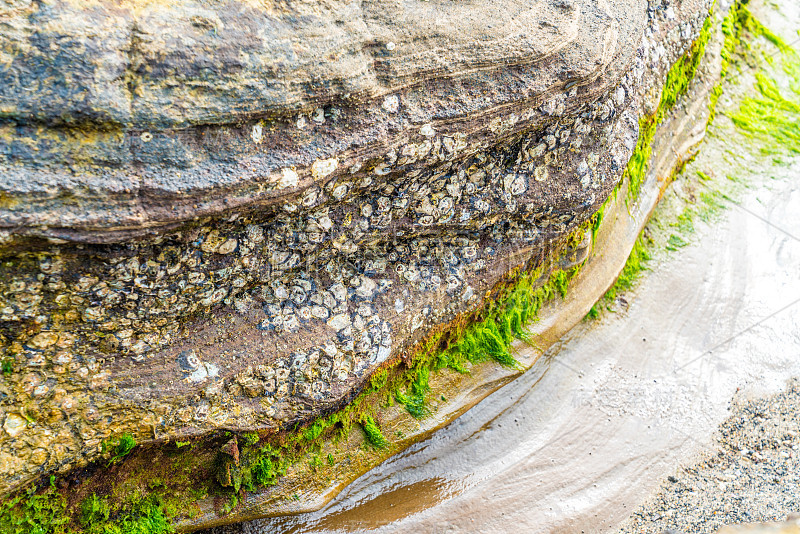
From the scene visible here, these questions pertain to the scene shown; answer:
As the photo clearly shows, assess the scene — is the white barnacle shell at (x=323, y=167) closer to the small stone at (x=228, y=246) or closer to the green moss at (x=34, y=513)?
the small stone at (x=228, y=246)

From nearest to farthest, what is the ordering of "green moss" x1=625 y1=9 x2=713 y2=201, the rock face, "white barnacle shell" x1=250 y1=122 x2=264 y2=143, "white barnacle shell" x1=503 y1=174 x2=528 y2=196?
1. the rock face
2. "white barnacle shell" x1=250 y1=122 x2=264 y2=143
3. "white barnacle shell" x1=503 y1=174 x2=528 y2=196
4. "green moss" x1=625 y1=9 x2=713 y2=201

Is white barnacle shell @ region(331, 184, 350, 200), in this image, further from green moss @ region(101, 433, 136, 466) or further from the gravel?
the gravel

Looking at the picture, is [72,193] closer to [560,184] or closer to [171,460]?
[171,460]

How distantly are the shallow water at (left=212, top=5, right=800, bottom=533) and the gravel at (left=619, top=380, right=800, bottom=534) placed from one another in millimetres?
86

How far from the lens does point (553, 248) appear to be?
3.96 m

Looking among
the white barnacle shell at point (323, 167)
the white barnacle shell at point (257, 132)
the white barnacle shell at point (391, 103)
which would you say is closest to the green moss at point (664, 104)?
the white barnacle shell at point (391, 103)

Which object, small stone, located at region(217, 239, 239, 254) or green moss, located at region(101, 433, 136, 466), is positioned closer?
small stone, located at region(217, 239, 239, 254)

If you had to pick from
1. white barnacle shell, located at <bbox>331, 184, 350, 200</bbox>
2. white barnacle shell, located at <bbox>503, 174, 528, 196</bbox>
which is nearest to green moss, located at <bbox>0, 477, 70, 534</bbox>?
white barnacle shell, located at <bbox>331, 184, 350, 200</bbox>

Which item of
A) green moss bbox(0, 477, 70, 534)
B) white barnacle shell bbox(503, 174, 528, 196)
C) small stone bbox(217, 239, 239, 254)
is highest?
white barnacle shell bbox(503, 174, 528, 196)

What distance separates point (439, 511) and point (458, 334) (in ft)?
3.51

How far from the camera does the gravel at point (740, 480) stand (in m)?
3.55

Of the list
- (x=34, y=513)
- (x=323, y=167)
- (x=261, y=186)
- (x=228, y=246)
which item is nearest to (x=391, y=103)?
(x=323, y=167)

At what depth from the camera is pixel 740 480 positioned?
373 centimetres

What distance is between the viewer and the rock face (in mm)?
2250
